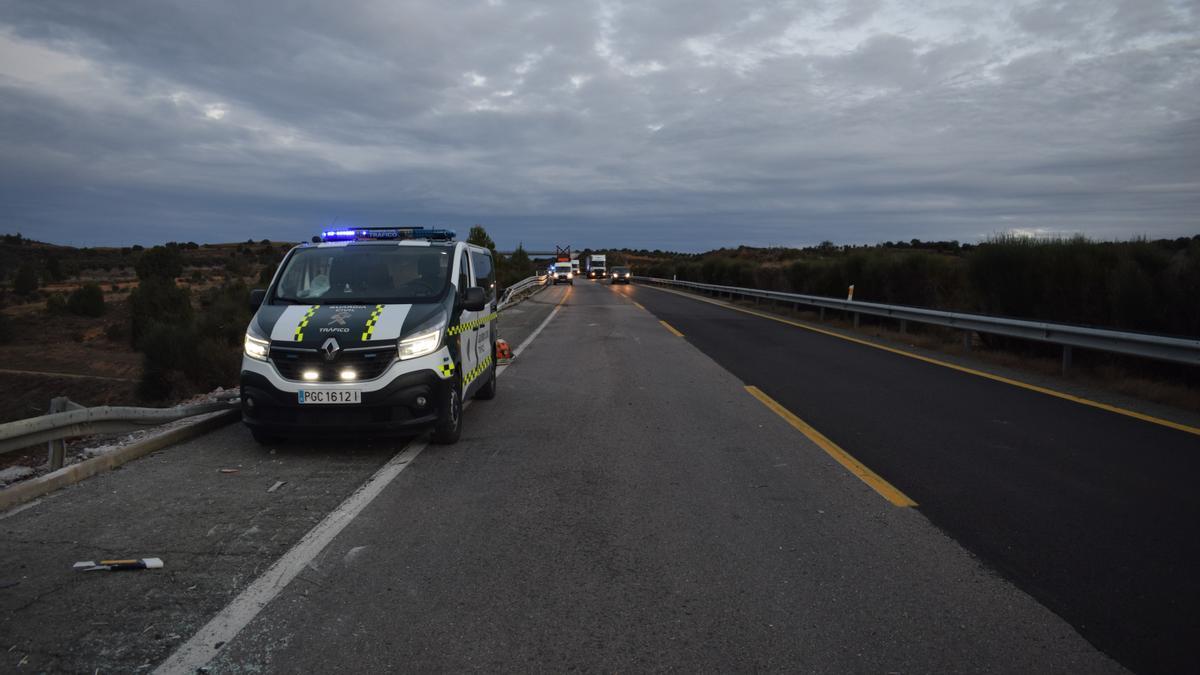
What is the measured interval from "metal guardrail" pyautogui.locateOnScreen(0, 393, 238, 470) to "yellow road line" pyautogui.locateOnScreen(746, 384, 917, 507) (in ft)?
20.7

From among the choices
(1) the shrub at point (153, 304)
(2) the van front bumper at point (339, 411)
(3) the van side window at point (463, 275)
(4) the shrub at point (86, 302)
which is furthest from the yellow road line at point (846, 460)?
(4) the shrub at point (86, 302)

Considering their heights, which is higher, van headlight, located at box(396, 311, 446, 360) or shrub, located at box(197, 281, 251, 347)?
van headlight, located at box(396, 311, 446, 360)

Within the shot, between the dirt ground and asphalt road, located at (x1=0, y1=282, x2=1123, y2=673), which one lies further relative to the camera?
the dirt ground

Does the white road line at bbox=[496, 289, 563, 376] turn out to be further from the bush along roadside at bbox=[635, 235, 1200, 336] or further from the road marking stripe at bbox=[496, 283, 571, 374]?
the bush along roadside at bbox=[635, 235, 1200, 336]

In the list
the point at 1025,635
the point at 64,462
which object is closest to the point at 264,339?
the point at 64,462

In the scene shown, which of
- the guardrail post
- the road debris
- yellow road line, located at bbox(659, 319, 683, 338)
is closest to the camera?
the road debris

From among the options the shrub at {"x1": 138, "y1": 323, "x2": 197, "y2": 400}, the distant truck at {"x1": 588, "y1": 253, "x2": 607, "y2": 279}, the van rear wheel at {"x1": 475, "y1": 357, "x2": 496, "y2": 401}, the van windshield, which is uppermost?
the distant truck at {"x1": 588, "y1": 253, "x2": 607, "y2": 279}

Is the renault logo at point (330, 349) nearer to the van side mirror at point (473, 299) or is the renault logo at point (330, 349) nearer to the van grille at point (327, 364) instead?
the van grille at point (327, 364)

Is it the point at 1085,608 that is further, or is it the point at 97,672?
the point at 1085,608

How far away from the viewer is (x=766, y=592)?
12.5 ft

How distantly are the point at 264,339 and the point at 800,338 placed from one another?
43.5 ft

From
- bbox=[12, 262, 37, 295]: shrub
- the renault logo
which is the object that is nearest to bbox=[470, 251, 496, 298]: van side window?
the renault logo

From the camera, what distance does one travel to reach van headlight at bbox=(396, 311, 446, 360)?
259 inches

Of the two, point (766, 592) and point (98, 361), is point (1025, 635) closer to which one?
point (766, 592)
